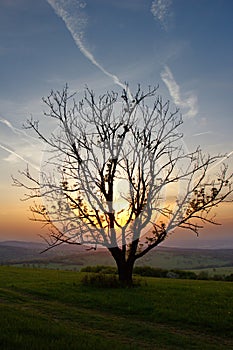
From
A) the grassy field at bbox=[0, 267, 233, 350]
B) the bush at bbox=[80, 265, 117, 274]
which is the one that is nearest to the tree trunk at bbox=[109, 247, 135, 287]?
the grassy field at bbox=[0, 267, 233, 350]

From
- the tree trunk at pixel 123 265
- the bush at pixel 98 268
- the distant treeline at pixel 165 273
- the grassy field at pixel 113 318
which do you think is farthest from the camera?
the bush at pixel 98 268

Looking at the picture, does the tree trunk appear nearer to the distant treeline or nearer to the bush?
the distant treeline

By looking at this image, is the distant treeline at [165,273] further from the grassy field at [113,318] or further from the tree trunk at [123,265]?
the grassy field at [113,318]

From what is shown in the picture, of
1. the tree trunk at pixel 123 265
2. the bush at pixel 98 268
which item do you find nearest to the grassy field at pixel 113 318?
the tree trunk at pixel 123 265

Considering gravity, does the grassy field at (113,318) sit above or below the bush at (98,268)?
below

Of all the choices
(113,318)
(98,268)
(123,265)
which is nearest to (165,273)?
(98,268)

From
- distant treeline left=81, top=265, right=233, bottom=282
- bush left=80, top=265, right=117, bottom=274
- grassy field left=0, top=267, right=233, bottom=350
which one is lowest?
grassy field left=0, top=267, right=233, bottom=350

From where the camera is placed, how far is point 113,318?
17516 mm

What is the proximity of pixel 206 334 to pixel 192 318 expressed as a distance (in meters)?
2.18

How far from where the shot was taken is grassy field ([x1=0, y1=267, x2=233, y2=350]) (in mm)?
11703

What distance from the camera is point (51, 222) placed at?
96.2 feet

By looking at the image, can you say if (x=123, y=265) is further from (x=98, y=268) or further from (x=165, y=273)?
(x=98, y=268)

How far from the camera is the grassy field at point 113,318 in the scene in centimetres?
1170

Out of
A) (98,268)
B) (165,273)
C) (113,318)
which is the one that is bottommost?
(113,318)
